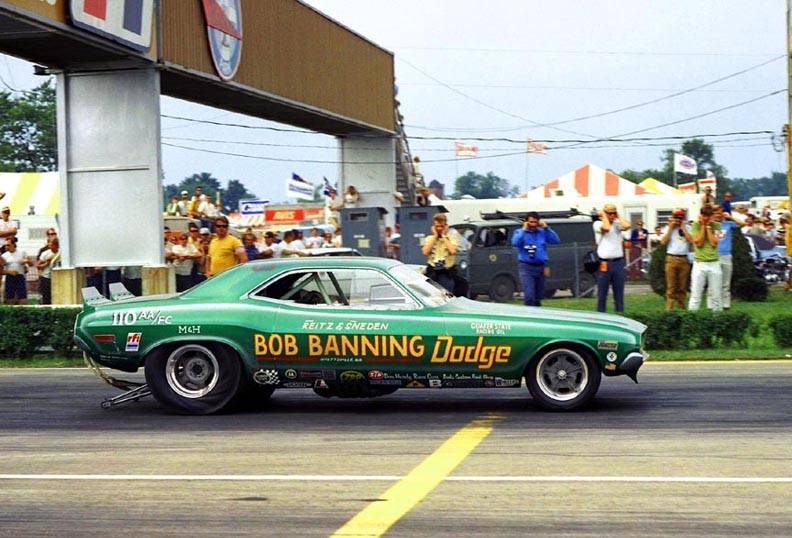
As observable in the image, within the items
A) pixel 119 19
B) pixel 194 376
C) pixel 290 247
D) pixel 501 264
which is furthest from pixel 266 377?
pixel 501 264

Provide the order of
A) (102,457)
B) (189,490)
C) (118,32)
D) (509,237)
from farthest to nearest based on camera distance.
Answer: (509,237)
(118,32)
(102,457)
(189,490)

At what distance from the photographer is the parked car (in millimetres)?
25688

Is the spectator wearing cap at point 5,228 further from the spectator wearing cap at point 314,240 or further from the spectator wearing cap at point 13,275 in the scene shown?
the spectator wearing cap at point 314,240

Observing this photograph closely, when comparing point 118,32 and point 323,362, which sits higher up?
point 118,32

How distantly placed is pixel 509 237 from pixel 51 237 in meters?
9.79

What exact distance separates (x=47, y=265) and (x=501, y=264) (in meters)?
9.53

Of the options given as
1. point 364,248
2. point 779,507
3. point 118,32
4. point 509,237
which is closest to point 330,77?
point 364,248

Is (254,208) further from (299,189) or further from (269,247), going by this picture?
(269,247)

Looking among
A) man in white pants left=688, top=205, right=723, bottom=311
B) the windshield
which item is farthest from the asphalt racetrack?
man in white pants left=688, top=205, right=723, bottom=311

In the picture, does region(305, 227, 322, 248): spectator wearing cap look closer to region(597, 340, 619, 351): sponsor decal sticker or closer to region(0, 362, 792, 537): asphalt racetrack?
region(0, 362, 792, 537): asphalt racetrack

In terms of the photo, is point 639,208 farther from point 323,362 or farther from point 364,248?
point 323,362

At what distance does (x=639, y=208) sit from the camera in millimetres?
34938

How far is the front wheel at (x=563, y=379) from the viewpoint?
9.83 m

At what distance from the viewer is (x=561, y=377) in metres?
9.94
